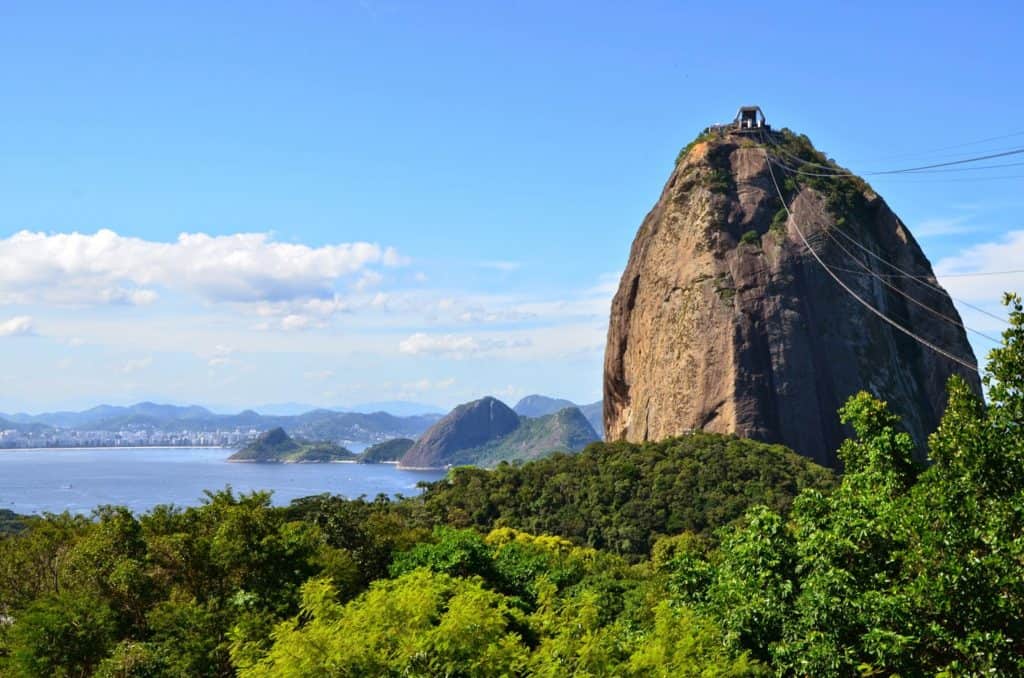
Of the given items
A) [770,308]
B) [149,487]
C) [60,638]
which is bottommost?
[149,487]

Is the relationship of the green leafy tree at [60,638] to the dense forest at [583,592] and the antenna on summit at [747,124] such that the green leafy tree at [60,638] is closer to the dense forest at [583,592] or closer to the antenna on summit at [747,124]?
the dense forest at [583,592]

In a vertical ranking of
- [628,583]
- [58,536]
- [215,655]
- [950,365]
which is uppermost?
[950,365]

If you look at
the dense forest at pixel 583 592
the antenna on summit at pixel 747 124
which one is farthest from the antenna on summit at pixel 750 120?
the dense forest at pixel 583 592

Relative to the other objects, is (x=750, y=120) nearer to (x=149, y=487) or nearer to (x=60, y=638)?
(x=60, y=638)

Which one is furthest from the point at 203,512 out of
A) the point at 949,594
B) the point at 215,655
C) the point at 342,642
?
the point at 949,594

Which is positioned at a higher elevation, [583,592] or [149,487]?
[583,592]

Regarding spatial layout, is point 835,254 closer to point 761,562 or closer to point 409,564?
point 409,564

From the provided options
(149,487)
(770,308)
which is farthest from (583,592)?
(149,487)
